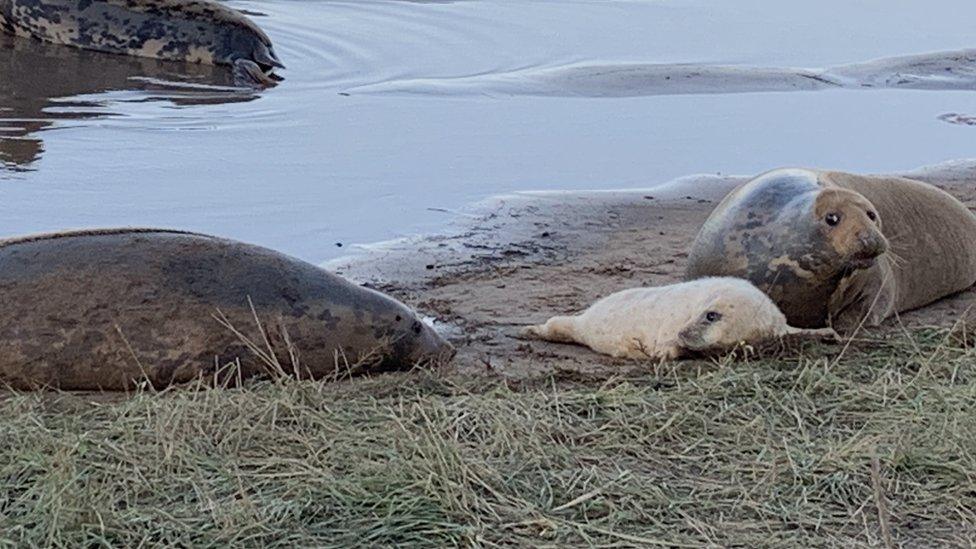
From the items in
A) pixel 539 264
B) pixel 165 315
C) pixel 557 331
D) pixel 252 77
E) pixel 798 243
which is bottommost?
pixel 252 77

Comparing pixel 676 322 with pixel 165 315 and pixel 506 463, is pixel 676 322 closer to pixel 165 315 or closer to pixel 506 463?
pixel 506 463

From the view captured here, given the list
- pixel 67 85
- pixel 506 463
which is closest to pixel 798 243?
pixel 506 463

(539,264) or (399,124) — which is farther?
(399,124)

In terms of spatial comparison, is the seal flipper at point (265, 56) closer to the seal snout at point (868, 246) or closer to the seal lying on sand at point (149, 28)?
the seal lying on sand at point (149, 28)

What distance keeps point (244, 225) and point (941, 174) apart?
4.47 m

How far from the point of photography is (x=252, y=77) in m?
11.5

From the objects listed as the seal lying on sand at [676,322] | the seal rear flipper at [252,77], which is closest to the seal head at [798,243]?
the seal lying on sand at [676,322]

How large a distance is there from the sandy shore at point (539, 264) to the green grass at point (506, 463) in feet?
2.38

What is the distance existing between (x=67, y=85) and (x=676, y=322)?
21.2ft

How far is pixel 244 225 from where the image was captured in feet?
25.9

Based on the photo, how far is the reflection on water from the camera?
9578 mm

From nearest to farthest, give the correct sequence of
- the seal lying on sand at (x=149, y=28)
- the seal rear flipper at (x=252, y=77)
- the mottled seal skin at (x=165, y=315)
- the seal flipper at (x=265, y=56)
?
the mottled seal skin at (x=165, y=315), the seal rear flipper at (x=252, y=77), the seal flipper at (x=265, y=56), the seal lying on sand at (x=149, y=28)

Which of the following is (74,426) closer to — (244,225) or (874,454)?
(874,454)

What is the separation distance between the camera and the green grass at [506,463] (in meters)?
4.01
